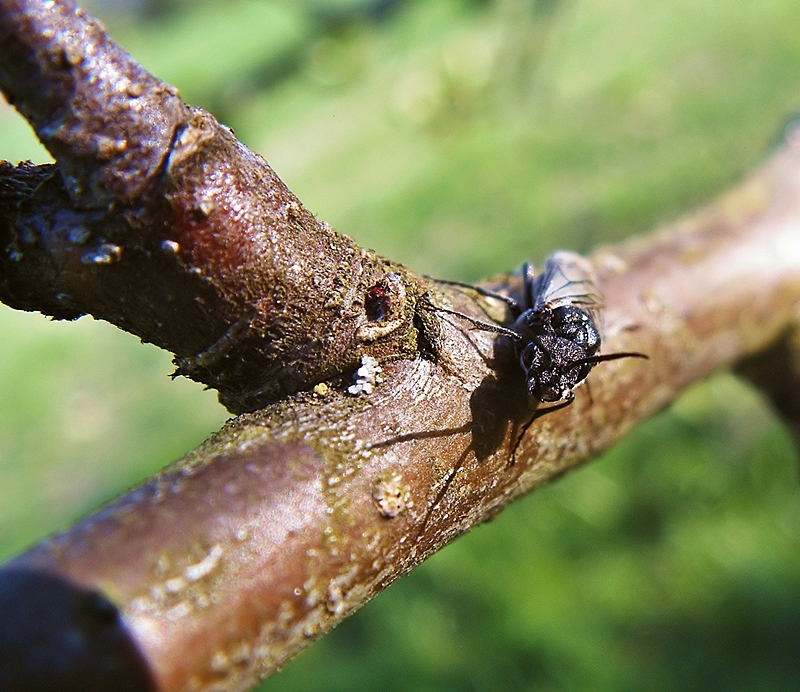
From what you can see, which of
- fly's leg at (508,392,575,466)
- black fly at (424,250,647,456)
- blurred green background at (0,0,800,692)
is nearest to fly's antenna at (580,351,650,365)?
black fly at (424,250,647,456)

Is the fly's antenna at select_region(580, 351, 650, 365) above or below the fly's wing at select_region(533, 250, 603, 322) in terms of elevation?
below

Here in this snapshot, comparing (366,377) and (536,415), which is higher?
(366,377)

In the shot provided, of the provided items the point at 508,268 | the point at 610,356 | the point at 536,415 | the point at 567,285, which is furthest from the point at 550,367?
the point at 508,268

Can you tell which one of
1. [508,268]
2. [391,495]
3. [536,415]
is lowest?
[391,495]

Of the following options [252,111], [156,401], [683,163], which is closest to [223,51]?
[252,111]

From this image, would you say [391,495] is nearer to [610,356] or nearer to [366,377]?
[366,377]

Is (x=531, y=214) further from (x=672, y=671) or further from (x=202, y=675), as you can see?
(x=202, y=675)

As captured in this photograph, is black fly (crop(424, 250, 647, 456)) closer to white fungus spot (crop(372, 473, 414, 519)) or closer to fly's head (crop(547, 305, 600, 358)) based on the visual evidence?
fly's head (crop(547, 305, 600, 358))

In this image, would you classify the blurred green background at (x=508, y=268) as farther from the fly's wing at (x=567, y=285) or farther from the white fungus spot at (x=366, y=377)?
the white fungus spot at (x=366, y=377)
